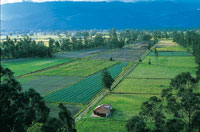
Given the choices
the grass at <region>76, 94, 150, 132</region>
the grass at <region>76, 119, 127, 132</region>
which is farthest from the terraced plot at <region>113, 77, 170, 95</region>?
the grass at <region>76, 119, 127, 132</region>

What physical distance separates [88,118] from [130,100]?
413 inches

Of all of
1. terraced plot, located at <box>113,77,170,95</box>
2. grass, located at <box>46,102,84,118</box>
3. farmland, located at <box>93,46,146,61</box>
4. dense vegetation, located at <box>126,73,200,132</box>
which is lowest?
grass, located at <box>46,102,84,118</box>

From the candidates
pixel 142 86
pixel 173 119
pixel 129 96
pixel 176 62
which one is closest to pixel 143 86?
pixel 142 86

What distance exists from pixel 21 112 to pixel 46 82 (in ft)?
123

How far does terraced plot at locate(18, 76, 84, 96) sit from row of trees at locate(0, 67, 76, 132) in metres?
26.9

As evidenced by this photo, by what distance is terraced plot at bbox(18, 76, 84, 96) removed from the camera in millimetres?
47456

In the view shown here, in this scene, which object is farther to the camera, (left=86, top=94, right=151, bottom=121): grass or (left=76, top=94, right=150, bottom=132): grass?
(left=86, top=94, right=151, bottom=121): grass

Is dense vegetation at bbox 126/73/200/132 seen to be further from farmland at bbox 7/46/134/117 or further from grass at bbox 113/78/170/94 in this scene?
grass at bbox 113/78/170/94

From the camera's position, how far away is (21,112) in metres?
16.6

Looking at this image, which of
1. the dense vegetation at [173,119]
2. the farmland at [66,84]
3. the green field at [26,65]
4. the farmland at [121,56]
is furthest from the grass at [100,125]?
the farmland at [121,56]

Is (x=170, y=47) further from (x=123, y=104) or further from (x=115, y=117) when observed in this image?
(x=115, y=117)

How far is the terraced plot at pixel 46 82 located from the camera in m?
47.5

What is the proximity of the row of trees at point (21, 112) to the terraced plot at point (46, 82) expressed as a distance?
26.9 m

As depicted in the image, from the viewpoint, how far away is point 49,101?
3856 cm
